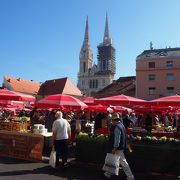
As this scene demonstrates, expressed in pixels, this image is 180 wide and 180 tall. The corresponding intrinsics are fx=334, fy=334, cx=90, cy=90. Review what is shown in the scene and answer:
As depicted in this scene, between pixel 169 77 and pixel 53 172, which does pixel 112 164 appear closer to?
pixel 53 172

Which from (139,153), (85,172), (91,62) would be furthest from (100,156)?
(91,62)

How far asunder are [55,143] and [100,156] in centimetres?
143

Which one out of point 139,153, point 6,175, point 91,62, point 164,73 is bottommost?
point 6,175

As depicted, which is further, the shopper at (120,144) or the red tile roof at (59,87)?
the red tile roof at (59,87)

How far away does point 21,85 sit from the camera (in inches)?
3401

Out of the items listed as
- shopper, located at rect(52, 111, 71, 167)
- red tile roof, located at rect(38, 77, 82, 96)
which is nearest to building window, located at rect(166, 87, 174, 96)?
red tile roof, located at rect(38, 77, 82, 96)

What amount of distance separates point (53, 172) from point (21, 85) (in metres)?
78.5

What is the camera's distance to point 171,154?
8922 mm

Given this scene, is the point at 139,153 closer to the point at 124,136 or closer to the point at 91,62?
the point at 124,136

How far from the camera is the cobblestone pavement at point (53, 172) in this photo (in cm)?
900

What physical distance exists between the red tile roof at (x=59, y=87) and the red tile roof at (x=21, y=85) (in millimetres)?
2737

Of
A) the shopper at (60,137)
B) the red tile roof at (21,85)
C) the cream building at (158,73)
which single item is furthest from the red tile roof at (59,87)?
the shopper at (60,137)

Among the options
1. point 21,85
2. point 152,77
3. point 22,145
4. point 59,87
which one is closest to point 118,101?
point 22,145

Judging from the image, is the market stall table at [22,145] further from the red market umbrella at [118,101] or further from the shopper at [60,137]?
the red market umbrella at [118,101]
